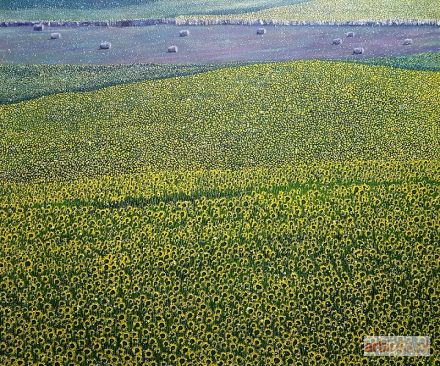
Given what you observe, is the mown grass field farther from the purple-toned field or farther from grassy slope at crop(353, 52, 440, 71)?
the purple-toned field

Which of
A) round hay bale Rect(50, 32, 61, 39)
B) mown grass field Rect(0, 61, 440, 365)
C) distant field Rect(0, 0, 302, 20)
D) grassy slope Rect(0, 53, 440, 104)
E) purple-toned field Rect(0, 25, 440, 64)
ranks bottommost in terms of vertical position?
mown grass field Rect(0, 61, 440, 365)

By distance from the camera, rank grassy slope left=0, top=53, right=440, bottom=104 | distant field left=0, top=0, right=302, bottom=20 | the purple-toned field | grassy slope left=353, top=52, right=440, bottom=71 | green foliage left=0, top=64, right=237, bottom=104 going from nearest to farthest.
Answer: green foliage left=0, top=64, right=237, bottom=104
grassy slope left=0, top=53, right=440, bottom=104
grassy slope left=353, top=52, right=440, bottom=71
the purple-toned field
distant field left=0, top=0, right=302, bottom=20

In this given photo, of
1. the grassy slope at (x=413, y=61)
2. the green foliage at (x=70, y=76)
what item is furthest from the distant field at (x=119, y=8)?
the grassy slope at (x=413, y=61)

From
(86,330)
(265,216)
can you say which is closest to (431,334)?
(265,216)

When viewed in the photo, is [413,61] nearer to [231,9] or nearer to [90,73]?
[231,9]

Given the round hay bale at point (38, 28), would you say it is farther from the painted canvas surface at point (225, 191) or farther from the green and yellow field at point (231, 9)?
the green and yellow field at point (231, 9)

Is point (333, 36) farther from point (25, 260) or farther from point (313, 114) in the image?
point (25, 260)
